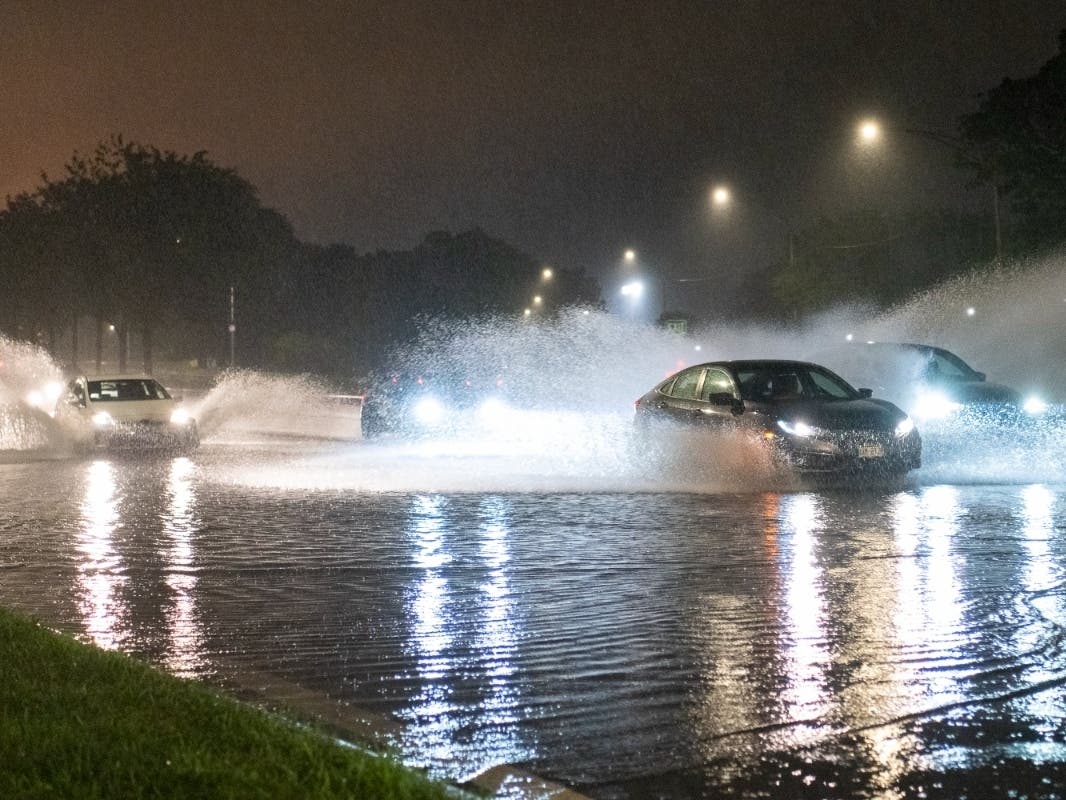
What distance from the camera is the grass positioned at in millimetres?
4871

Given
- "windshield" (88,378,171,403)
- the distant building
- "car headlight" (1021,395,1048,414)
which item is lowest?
"car headlight" (1021,395,1048,414)

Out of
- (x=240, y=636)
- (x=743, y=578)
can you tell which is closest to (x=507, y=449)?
(x=743, y=578)

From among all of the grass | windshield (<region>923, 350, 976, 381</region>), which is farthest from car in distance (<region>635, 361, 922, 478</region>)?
A: the grass

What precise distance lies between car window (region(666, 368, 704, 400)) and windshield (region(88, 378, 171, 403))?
34.6 feet

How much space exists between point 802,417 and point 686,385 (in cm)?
227

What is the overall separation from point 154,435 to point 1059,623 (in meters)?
18.8

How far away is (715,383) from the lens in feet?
59.9

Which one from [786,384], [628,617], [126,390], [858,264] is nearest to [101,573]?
[628,617]

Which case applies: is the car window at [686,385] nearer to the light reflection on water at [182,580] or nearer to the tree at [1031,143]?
the light reflection on water at [182,580]

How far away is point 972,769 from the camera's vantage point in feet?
18.0

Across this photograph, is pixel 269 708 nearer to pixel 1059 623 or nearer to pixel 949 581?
pixel 1059 623

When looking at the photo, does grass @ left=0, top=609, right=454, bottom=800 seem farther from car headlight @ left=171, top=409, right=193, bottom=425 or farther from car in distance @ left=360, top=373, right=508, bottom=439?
car in distance @ left=360, top=373, right=508, bottom=439

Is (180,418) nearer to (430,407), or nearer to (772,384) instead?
(430,407)

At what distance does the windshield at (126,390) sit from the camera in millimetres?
26047
